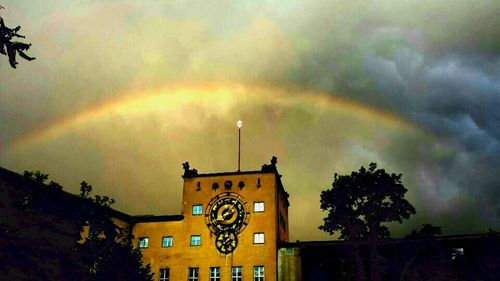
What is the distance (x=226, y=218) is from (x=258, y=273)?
24.4ft

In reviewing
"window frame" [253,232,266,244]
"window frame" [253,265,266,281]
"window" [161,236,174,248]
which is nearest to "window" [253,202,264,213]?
"window frame" [253,232,266,244]

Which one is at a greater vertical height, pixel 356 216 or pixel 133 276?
pixel 356 216

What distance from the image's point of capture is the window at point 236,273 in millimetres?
50562

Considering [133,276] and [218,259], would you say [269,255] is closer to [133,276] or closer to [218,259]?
[218,259]

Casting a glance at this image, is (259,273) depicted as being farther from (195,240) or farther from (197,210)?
(197,210)

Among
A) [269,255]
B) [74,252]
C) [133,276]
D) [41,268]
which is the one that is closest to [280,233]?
[269,255]

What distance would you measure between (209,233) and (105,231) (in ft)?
50.6

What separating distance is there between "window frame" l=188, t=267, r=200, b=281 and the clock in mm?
3482

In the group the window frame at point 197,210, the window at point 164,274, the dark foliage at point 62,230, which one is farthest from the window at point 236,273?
the dark foliage at point 62,230

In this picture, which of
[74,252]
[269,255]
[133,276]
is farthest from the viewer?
[269,255]

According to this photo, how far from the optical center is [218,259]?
5197 cm

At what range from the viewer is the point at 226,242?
172 feet

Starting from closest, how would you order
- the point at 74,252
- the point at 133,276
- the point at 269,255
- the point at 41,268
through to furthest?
the point at 41,268 → the point at 74,252 → the point at 133,276 → the point at 269,255

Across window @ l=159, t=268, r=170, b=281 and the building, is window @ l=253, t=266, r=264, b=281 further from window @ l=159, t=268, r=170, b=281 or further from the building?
window @ l=159, t=268, r=170, b=281
